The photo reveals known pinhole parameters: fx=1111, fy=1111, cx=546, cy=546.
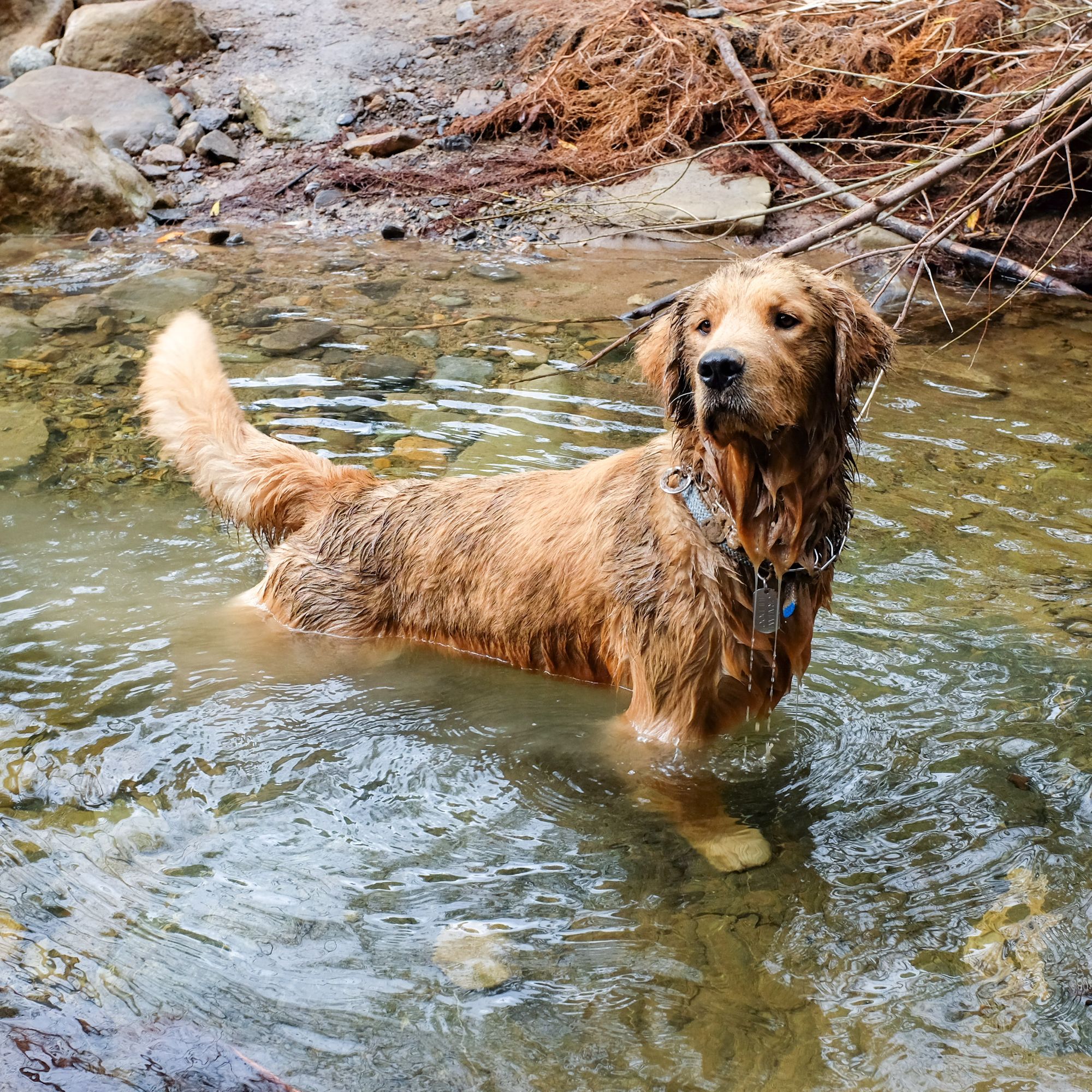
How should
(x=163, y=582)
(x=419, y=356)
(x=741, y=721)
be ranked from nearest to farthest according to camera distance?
(x=741, y=721)
(x=163, y=582)
(x=419, y=356)

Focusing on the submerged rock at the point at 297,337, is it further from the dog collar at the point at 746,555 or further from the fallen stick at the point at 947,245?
the dog collar at the point at 746,555

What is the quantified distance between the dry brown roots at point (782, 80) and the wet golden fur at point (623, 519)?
18.8 feet

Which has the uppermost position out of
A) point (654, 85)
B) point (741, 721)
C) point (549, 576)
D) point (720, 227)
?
point (654, 85)

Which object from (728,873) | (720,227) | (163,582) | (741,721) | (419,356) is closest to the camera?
(728,873)

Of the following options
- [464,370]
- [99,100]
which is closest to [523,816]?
[464,370]

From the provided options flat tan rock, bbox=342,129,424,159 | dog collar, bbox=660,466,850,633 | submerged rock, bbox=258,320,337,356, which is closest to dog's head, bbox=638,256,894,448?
dog collar, bbox=660,466,850,633

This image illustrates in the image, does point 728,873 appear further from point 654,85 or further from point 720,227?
point 654,85

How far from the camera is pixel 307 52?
1405 centimetres

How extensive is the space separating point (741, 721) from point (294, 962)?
1879 mm

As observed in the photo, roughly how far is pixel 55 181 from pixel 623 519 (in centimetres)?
927

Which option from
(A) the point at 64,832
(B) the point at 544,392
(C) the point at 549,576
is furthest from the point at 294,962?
(B) the point at 544,392

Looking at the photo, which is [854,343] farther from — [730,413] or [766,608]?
[766,608]

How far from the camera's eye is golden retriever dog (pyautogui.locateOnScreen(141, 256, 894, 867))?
369 centimetres

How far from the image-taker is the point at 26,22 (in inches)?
605
